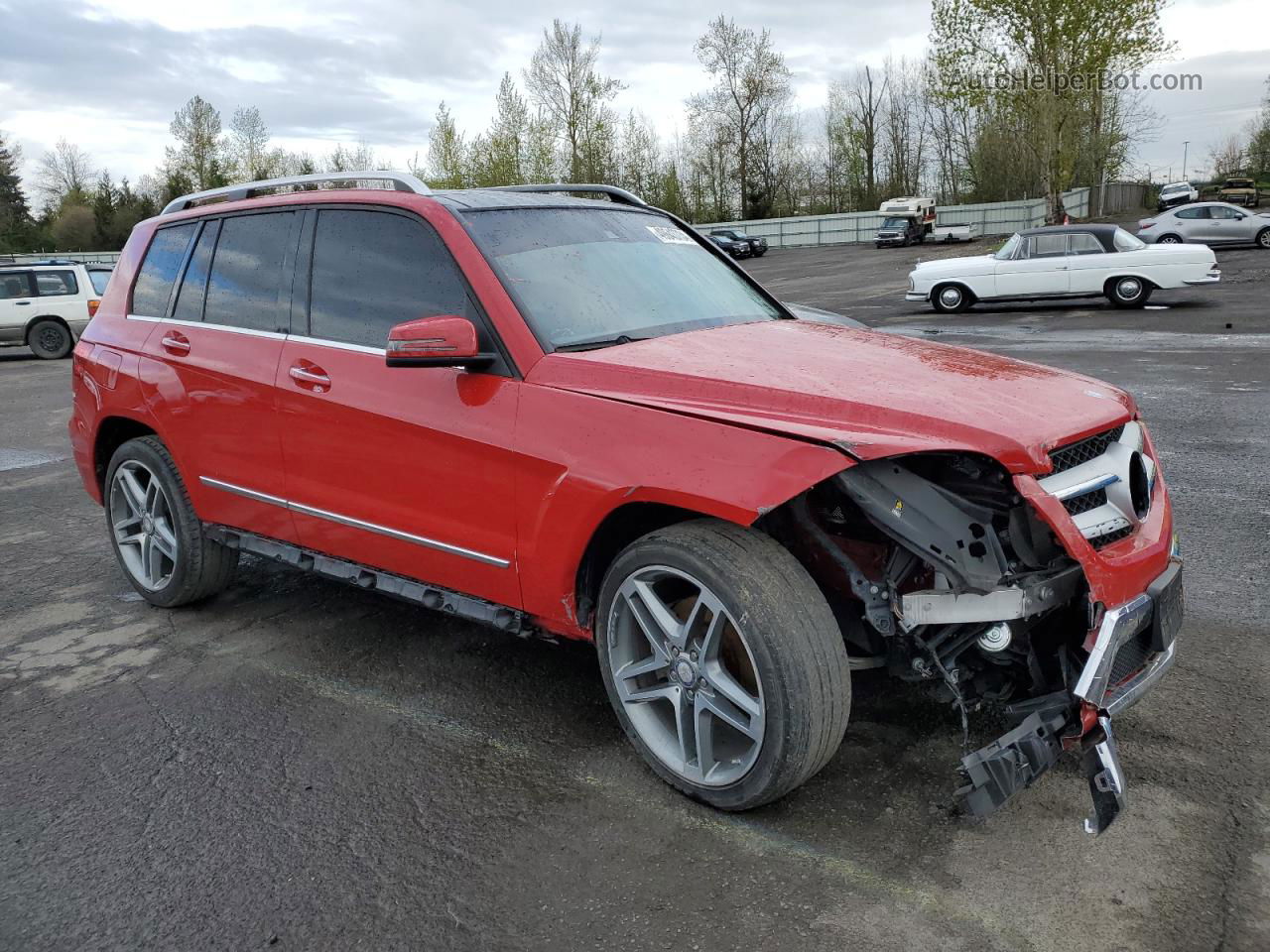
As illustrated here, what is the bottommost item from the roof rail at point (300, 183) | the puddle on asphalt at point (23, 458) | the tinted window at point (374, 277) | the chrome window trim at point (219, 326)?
the puddle on asphalt at point (23, 458)

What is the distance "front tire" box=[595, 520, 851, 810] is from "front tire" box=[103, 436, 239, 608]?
2389 millimetres

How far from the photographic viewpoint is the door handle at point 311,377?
3725 millimetres

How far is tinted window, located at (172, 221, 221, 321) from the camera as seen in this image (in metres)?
4.45

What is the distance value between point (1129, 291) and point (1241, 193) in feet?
152

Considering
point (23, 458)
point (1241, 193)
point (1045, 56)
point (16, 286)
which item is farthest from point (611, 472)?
point (1241, 193)

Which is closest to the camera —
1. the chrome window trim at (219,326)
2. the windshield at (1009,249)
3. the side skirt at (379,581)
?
the side skirt at (379,581)

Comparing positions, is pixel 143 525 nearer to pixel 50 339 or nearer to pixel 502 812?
pixel 502 812

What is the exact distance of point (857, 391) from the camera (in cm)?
284

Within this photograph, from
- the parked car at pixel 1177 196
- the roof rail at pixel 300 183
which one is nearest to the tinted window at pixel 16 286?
the roof rail at pixel 300 183

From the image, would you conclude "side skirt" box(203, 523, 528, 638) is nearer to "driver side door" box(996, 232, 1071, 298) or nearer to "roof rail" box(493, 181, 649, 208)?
"roof rail" box(493, 181, 649, 208)

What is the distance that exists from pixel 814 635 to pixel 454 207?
1994 millimetres

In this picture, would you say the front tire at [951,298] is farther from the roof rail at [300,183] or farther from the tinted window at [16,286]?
the tinted window at [16,286]

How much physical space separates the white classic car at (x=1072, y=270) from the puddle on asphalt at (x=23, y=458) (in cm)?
1543

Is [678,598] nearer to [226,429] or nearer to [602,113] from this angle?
[226,429]
